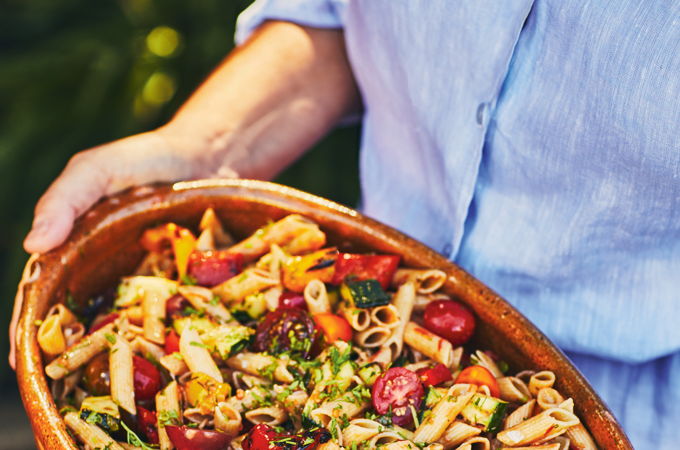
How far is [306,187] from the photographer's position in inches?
109

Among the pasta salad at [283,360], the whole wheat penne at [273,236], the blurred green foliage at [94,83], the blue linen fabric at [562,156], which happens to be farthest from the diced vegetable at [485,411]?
the blurred green foliage at [94,83]

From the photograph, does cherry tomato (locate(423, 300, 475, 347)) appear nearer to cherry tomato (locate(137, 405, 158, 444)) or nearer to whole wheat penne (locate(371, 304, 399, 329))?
whole wheat penne (locate(371, 304, 399, 329))

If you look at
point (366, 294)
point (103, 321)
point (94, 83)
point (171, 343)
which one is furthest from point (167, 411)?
point (94, 83)

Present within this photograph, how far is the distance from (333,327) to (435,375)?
189mm

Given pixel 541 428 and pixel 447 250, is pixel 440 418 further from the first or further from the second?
pixel 447 250

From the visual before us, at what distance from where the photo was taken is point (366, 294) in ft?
4.13

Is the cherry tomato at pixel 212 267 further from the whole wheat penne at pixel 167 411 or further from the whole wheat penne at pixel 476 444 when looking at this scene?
the whole wheat penne at pixel 476 444

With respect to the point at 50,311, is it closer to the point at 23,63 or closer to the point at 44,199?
the point at 44,199

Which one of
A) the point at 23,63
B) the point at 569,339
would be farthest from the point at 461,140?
the point at 23,63

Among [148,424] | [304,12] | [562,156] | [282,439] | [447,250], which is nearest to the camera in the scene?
[282,439]

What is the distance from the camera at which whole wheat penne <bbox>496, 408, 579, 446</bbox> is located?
1.05 meters

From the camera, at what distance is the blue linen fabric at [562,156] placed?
44.5 inches

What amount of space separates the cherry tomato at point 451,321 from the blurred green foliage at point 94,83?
1543mm

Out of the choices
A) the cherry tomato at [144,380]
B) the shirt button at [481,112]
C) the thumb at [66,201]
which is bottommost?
the cherry tomato at [144,380]
